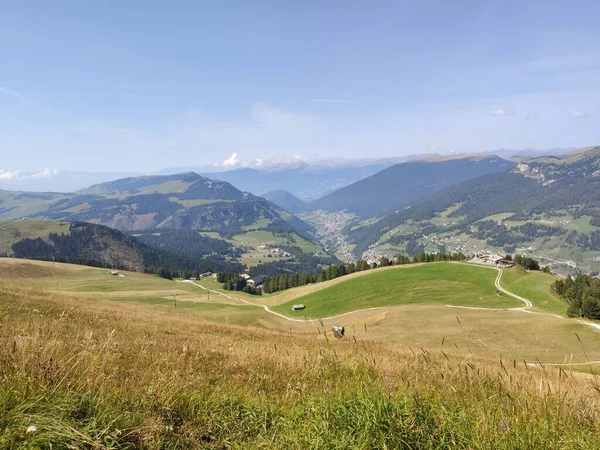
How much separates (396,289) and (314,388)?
6447 centimetres

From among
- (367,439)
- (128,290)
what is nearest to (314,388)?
(367,439)

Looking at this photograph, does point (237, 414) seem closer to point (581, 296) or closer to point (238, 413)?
point (238, 413)

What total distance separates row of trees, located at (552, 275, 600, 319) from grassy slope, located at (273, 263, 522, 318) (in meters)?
7.50

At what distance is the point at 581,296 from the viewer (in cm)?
4725

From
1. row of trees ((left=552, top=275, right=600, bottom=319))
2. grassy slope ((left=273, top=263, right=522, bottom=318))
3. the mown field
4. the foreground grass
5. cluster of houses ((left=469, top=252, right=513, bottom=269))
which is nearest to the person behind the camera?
the foreground grass

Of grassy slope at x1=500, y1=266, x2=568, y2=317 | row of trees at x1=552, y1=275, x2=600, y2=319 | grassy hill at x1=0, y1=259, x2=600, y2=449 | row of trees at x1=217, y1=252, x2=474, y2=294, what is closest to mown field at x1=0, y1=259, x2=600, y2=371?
grassy slope at x1=500, y1=266, x2=568, y2=317

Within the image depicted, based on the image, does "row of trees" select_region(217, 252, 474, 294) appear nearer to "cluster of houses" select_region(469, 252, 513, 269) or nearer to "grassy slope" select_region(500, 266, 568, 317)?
"cluster of houses" select_region(469, 252, 513, 269)

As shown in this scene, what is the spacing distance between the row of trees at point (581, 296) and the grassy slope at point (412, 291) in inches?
295

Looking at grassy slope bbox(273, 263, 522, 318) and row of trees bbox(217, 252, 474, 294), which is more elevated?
grassy slope bbox(273, 263, 522, 318)

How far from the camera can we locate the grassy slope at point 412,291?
189 feet

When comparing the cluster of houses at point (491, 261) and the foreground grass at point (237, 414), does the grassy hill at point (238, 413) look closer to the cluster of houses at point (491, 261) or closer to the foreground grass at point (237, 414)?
the foreground grass at point (237, 414)

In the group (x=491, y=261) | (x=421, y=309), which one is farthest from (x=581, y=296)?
(x=491, y=261)

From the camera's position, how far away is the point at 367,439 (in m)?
3.18

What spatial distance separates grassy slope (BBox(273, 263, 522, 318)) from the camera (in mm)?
57656
